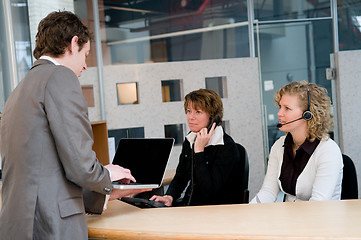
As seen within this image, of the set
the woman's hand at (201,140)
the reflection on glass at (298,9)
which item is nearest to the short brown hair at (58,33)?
the woman's hand at (201,140)

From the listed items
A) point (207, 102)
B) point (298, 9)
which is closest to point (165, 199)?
point (207, 102)

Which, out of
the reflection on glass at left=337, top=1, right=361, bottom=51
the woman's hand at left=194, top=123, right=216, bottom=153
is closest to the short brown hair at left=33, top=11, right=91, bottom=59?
the woman's hand at left=194, top=123, right=216, bottom=153

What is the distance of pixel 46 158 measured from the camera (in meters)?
1.64

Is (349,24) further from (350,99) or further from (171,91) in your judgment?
(171,91)

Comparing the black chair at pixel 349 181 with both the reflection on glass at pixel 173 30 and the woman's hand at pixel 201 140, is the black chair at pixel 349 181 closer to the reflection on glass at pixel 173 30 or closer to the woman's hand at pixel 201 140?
the woman's hand at pixel 201 140

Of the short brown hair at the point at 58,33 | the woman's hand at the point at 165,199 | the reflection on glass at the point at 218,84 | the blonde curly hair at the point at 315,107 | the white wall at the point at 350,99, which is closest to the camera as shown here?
the short brown hair at the point at 58,33

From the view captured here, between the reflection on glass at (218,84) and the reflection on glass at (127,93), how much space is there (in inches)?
33.5

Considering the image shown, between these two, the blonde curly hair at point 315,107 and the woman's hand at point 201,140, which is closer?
the blonde curly hair at point 315,107

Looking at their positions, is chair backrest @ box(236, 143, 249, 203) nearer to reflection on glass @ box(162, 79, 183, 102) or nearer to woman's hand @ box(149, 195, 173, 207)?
woman's hand @ box(149, 195, 173, 207)

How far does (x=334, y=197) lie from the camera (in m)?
2.41

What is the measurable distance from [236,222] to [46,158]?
0.78 metres

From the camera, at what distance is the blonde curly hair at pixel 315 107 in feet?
8.34

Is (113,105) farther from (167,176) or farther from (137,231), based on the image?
(137,231)

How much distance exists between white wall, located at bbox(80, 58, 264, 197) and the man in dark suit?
3220 mm
